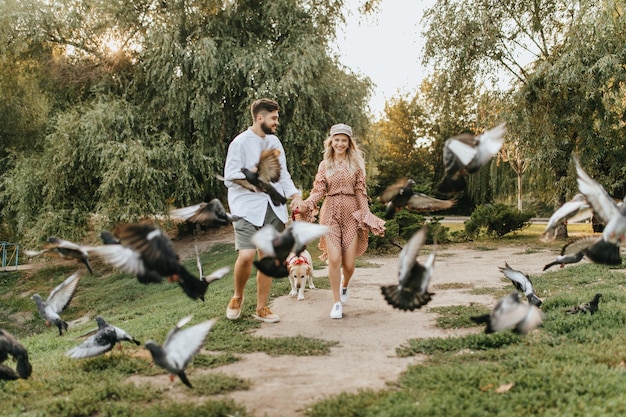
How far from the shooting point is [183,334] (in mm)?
3512

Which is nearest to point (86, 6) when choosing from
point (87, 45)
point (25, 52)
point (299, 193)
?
point (87, 45)

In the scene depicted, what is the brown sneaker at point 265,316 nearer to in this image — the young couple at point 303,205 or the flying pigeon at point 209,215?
the young couple at point 303,205

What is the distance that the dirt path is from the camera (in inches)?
146

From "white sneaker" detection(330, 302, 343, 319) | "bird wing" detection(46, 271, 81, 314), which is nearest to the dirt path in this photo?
"white sneaker" detection(330, 302, 343, 319)

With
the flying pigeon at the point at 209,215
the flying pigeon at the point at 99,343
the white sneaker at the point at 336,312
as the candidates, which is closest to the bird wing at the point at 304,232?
the flying pigeon at the point at 209,215

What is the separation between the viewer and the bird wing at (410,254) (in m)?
3.34

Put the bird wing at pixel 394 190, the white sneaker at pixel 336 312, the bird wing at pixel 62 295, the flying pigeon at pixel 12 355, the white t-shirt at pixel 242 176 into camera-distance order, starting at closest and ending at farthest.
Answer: the flying pigeon at pixel 12 355
the bird wing at pixel 394 190
the bird wing at pixel 62 295
the white t-shirt at pixel 242 176
the white sneaker at pixel 336 312

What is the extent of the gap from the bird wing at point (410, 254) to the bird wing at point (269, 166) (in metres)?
1.33

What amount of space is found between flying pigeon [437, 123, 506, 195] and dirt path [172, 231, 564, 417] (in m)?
1.53

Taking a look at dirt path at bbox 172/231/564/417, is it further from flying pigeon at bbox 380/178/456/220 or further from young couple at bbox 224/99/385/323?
flying pigeon at bbox 380/178/456/220

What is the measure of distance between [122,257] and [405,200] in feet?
6.51

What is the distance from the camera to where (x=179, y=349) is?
342cm

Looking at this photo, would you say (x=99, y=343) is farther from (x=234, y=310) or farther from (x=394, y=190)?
(x=394, y=190)

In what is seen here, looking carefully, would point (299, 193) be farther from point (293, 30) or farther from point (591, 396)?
point (293, 30)
